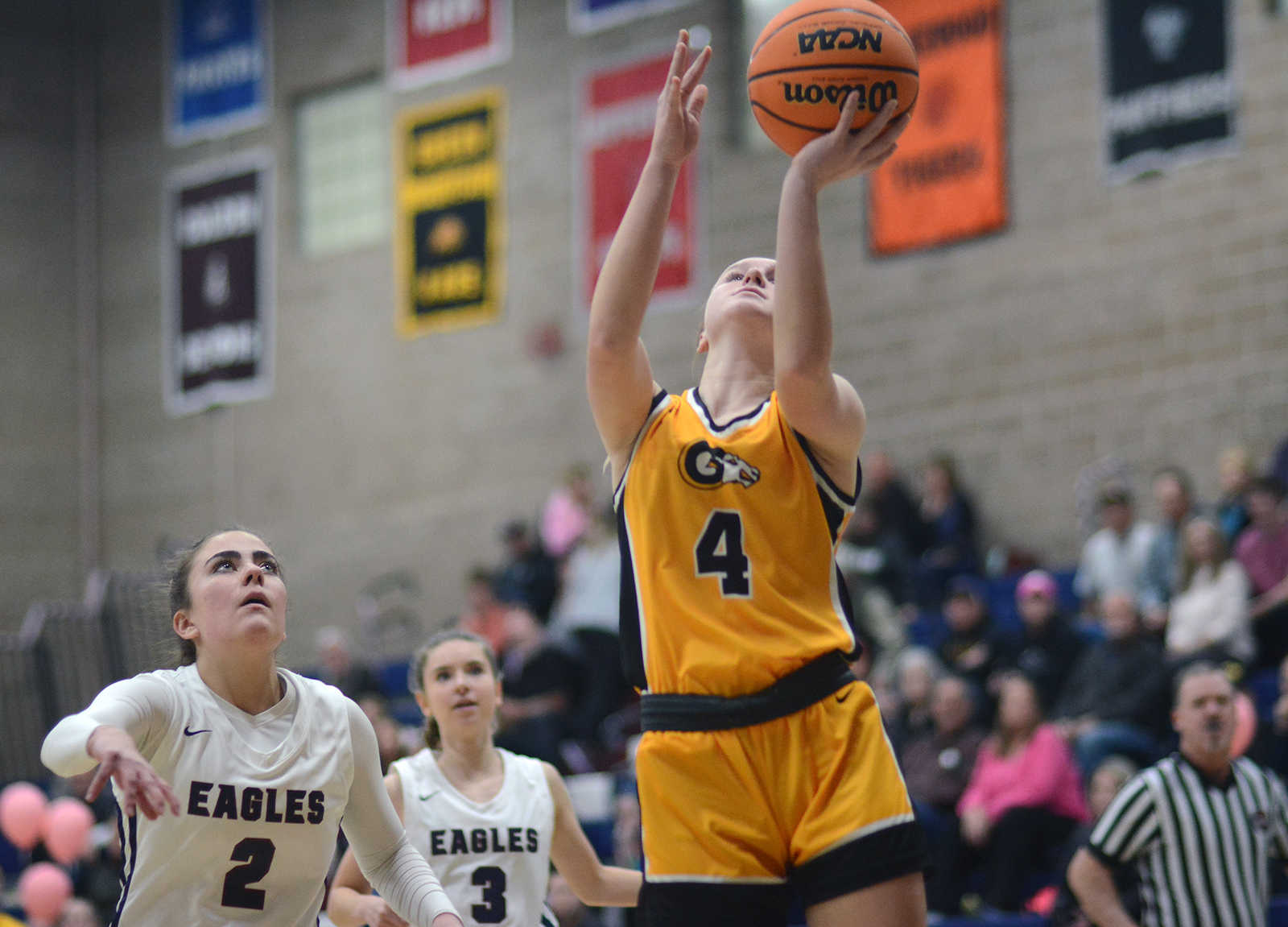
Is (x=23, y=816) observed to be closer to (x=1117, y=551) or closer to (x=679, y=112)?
(x=1117, y=551)

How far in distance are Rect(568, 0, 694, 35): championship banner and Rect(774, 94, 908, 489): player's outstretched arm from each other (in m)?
11.9

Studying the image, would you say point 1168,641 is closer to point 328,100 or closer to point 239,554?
point 239,554

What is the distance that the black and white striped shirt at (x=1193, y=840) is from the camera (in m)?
5.69

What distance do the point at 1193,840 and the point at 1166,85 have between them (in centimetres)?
758

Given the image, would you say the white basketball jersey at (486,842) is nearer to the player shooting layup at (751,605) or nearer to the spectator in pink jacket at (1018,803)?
the player shooting layup at (751,605)

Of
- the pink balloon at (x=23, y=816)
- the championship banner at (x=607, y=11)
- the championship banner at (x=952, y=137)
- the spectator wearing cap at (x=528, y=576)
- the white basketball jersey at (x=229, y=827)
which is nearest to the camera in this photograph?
the white basketball jersey at (x=229, y=827)

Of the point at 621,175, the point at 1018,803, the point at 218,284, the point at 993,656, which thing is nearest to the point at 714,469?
the point at 1018,803

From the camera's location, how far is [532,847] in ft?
16.2

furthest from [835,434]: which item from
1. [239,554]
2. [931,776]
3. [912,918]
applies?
[931,776]

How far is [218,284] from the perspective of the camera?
18.1 metres

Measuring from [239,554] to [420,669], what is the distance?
1.56 meters

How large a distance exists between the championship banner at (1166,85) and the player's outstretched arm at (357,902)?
8.90m

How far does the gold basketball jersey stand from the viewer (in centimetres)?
334

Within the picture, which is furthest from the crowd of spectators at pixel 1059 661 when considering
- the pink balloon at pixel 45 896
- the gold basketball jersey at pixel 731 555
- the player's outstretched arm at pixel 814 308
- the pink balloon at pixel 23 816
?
the pink balloon at pixel 23 816
